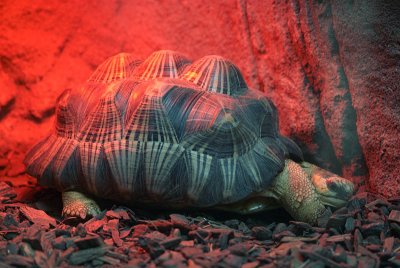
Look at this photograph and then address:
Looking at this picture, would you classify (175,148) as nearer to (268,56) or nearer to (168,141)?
(168,141)

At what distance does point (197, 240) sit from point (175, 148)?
0.71m

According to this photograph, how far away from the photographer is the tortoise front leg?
11.1 ft

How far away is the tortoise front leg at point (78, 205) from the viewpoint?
11.1 feet

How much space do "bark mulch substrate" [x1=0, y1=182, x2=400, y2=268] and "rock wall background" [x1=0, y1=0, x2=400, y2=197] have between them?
25.7 inches

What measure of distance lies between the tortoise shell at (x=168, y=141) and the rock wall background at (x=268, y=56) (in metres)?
0.65

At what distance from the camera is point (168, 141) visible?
3.21 m

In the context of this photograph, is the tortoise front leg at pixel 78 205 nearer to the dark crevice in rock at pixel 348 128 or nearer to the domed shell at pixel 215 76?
the domed shell at pixel 215 76

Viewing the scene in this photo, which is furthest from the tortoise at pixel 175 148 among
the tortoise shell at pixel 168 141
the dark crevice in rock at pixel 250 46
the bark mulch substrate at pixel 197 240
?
the dark crevice in rock at pixel 250 46

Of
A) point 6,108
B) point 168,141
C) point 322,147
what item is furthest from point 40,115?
point 322,147

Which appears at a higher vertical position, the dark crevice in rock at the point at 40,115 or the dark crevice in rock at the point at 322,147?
the dark crevice in rock at the point at 40,115

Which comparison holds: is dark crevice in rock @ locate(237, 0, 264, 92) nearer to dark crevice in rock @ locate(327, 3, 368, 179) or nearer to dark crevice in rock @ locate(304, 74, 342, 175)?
dark crevice in rock @ locate(304, 74, 342, 175)

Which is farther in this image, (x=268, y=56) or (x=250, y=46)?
(x=250, y=46)

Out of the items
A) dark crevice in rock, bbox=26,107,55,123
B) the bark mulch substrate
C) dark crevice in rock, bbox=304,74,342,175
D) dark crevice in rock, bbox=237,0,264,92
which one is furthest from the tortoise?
dark crevice in rock, bbox=26,107,55,123

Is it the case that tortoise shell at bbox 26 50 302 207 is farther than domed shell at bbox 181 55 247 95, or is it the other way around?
domed shell at bbox 181 55 247 95
